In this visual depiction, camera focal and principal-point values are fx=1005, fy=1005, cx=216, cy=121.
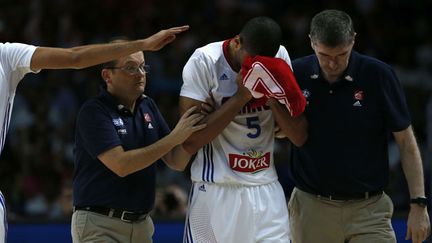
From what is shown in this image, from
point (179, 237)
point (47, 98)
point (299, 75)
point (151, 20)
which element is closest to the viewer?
point (299, 75)

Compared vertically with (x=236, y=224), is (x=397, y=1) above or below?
above

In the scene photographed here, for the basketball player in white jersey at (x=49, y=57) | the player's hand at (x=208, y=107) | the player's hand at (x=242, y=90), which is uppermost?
the basketball player in white jersey at (x=49, y=57)

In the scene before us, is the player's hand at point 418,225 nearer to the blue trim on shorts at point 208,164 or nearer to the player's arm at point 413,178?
the player's arm at point 413,178

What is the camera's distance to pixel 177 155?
5957 millimetres

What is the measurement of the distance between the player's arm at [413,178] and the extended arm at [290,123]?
Result: 0.57 metres

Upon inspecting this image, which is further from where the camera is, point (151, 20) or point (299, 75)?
point (151, 20)

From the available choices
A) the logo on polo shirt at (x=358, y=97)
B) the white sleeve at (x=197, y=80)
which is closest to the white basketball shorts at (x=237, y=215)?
the white sleeve at (x=197, y=80)

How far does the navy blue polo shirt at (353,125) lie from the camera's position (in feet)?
19.5

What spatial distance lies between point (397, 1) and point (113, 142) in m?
7.40

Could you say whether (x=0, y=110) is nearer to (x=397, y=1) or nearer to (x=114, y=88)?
(x=114, y=88)

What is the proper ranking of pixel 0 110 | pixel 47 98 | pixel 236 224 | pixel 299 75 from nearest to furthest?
pixel 0 110 < pixel 236 224 < pixel 299 75 < pixel 47 98

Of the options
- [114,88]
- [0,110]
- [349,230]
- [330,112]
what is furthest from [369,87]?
[0,110]

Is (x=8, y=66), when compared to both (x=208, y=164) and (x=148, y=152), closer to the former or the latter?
(x=148, y=152)

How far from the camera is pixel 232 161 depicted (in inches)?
227
